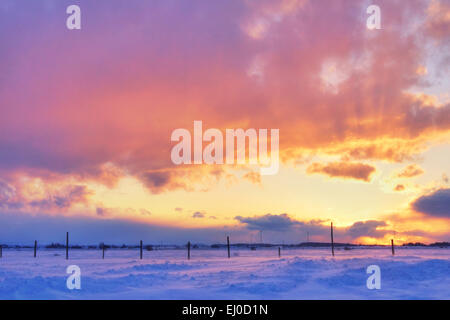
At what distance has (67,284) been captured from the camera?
19.6m

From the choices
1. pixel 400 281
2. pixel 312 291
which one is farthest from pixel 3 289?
pixel 400 281

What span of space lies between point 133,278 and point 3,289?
624 cm
